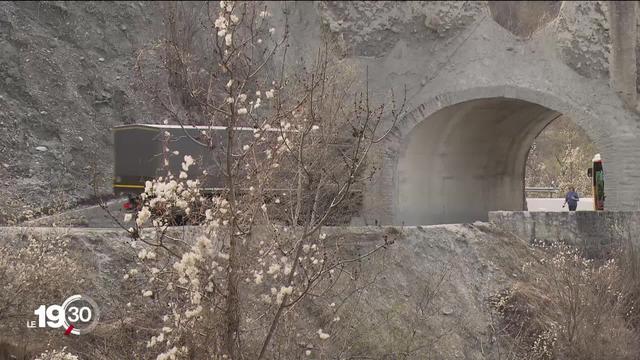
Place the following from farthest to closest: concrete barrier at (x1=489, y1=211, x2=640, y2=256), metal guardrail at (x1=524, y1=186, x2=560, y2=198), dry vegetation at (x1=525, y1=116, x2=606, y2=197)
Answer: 1. metal guardrail at (x1=524, y1=186, x2=560, y2=198)
2. dry vegetation at (x1=525, y1=116, x2=606, y2=197)
3. concrete barrier at (x1=489, y1=211, x2=640, y2=256)

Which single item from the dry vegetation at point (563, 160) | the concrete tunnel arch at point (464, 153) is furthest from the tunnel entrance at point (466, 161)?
the dry vegetation at point (563, 160)

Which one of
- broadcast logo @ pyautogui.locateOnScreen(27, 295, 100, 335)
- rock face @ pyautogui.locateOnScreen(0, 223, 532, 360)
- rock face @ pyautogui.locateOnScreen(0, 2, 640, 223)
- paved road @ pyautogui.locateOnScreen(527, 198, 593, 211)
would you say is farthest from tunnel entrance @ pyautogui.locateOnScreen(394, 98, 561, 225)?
broadcast logo @ pyautogui.locateOnScreen(27, 295, 100, 335)

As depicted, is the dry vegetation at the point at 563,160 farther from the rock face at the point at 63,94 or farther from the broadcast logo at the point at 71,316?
the broadcast logo at the point at 71,316

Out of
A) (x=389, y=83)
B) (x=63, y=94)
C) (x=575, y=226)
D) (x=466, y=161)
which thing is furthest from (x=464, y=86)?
(x=63, y=94)

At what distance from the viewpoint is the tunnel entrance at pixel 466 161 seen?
70.6 ft

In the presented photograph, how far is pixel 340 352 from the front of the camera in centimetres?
1115

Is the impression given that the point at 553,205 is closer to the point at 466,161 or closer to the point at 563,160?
the point at 563,160

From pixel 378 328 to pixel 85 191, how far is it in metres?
12.0

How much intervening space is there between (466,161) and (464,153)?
33cm

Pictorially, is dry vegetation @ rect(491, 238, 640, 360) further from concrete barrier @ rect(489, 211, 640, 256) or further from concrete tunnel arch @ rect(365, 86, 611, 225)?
concrete tunnel arch @ rect(365, 86, 611, 225)

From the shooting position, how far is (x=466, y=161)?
2372 centimetres

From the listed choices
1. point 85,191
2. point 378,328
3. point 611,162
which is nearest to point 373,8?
point 611,162

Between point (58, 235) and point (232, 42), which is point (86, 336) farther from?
point (232, 42)

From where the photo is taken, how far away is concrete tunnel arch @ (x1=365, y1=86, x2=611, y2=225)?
2045 cm
